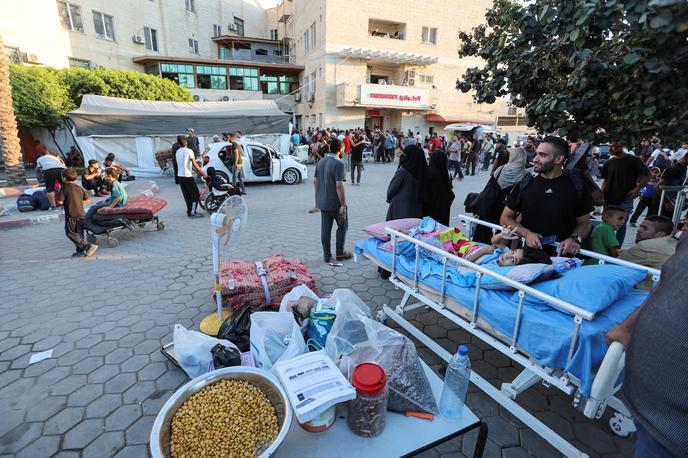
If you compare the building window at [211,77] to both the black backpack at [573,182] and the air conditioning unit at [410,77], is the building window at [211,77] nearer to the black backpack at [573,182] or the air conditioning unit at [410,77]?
the air conditioning unit at [410,77]

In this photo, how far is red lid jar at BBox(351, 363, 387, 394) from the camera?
1692 millimetres

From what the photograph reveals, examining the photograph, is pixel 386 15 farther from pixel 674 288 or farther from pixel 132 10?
pixel 674 288

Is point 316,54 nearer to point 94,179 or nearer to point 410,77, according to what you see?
point 410,77

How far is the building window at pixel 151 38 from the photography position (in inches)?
1080

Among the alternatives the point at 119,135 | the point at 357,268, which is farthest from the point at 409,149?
the point at 119,135

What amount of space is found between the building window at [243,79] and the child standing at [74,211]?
28694 mm

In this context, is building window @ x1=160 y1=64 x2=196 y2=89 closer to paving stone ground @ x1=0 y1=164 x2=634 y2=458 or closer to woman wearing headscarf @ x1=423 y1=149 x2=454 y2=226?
paving stone ground @ x1=0 y1=164 x2=634 y2=458

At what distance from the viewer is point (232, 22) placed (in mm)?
34844

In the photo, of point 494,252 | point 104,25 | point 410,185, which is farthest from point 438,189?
point 104,25

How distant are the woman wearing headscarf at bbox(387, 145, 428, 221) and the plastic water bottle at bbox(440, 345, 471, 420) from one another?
293 cm

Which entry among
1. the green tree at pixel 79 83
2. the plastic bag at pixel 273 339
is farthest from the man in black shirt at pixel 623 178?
the green tree at pixel 79 83

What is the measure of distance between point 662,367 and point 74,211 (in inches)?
283

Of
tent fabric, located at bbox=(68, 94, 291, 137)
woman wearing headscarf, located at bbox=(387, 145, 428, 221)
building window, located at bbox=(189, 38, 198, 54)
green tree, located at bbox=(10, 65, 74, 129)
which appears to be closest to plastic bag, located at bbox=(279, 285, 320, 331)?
woman wearing headscarf, located at bbox=(387, 145, 428, 221)

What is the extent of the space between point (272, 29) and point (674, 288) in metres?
46.2
